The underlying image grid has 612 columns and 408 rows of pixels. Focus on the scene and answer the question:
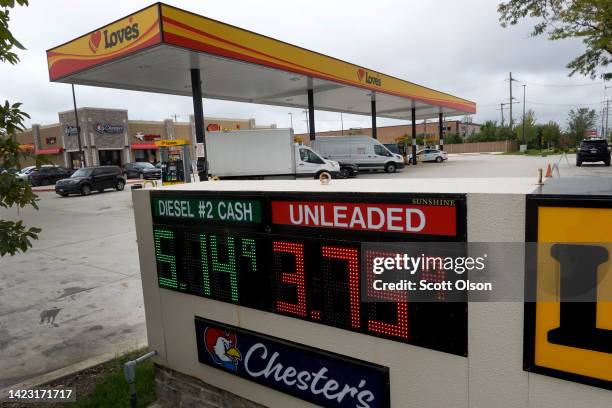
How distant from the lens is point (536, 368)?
2084 millimetres

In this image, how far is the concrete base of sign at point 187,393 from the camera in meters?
3.48

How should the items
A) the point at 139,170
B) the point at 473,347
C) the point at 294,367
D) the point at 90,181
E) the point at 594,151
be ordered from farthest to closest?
1. the point at 139,170
2. the point at 594,151
3. the point at 90,181
4. the point at 294,367
5. the point at 473,347

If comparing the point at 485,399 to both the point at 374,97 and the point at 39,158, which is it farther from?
the point at 374,97

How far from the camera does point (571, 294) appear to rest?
1.95 metres

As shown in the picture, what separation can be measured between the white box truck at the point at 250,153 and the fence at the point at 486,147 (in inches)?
2424

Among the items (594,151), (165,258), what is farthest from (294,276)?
(594,151)

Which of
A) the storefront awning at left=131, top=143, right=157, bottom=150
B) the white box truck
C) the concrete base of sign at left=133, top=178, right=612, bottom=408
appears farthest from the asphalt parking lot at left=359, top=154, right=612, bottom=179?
the storefront awning at left=131, top=143, right=157, bottom=150

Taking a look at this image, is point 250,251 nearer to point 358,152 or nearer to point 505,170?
point 358,152

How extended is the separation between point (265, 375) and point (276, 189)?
1387 mm

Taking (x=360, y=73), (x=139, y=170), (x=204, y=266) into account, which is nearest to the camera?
(x=204, y=266)

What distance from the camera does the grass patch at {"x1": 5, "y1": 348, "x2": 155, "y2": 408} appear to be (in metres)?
4.05

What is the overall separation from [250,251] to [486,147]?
Result: 7994 cm

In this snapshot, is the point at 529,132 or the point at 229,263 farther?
the point at 529,132

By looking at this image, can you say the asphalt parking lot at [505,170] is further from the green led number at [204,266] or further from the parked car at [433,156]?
the green led number at [204,266]
